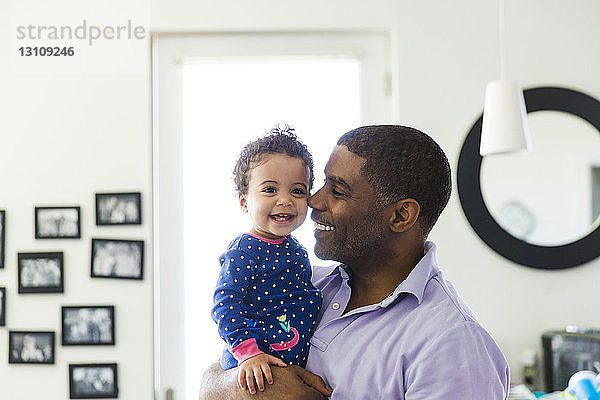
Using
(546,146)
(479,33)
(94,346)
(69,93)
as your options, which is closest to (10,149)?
(69,93)

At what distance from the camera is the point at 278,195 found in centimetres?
162

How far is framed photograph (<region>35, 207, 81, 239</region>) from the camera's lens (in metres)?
3.06

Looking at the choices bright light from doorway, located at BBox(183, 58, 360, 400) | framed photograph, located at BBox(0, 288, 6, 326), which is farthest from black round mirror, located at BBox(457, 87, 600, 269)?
framed photograph, located at BBox(0, 288, 6, 326)

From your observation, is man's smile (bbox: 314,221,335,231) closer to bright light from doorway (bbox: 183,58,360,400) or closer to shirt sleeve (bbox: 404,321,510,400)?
shirt sleeve (bbox: 404,321,510,400)

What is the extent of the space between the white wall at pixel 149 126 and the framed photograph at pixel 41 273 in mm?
35

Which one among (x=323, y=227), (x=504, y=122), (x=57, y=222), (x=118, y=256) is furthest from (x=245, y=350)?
(x=57, y=222)

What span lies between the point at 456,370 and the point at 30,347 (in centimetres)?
226

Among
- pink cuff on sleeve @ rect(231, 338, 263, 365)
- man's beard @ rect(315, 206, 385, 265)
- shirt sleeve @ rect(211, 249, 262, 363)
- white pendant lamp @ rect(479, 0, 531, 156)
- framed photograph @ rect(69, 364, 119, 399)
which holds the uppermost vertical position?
white pendant lamp @ rect(479, 0, 531, 156)

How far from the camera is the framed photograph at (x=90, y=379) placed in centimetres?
304

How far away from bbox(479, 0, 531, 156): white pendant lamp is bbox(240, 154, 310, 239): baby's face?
1233mm

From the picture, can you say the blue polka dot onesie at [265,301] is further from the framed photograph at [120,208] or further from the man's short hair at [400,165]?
the framed photograph at [120,208]

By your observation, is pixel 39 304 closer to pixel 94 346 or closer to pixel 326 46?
pixel 94 346

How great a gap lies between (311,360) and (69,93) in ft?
6.58

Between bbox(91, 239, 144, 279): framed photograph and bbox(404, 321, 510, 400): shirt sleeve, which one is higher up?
bbox(91, 239, 144, 279): framed photograph
